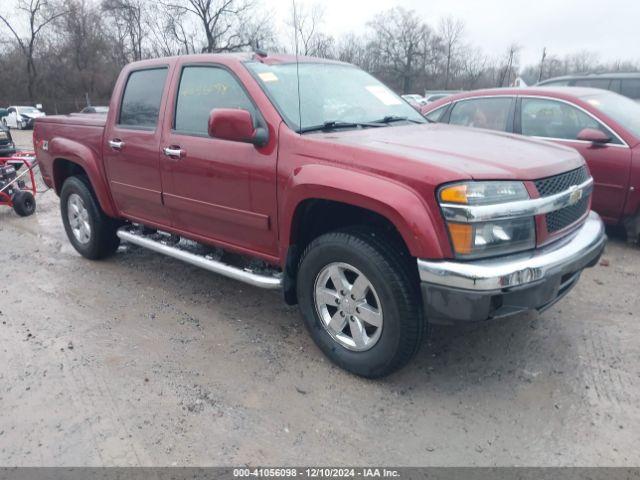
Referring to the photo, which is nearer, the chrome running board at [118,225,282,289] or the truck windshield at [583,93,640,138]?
the chrome running board at [118,225,282,289]

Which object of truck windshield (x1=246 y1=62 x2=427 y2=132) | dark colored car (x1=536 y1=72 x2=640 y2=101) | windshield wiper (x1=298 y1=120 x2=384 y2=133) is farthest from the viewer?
dark colored car (x1=536 y1=72 x2=640 y2=101)

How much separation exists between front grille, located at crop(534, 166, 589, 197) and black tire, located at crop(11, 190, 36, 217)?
707 centimetres

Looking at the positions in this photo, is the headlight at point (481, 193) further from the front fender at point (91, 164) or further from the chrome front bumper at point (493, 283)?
the front fender at point (91, 164)

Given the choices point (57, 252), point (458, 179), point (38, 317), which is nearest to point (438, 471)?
point (458, 179)

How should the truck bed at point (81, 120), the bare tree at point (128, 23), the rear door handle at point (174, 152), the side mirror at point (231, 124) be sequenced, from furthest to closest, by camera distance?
1. the bare tree at point (128, 23)
2. the truck bed at point (81, 120)
3. the rear door handle at point (174, 152)
4. the side mirror at point (231, 124)

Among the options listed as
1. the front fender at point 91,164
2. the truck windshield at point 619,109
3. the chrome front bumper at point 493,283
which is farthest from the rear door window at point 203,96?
the truck windshield at point 619,109

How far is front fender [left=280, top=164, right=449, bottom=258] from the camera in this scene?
258cm

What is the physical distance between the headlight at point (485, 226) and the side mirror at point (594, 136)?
3.12 m

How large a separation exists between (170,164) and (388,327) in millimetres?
2174

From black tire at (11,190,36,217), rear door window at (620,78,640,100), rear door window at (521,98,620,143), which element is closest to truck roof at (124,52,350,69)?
rear door window at (521,98,620,143)

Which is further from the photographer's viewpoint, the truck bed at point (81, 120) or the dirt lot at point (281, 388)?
the truck bed at point (81, 120)

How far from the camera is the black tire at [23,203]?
7288 millimetres

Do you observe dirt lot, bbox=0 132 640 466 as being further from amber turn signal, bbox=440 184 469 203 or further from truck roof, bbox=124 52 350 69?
truck roof, bbox=124 52 350 69

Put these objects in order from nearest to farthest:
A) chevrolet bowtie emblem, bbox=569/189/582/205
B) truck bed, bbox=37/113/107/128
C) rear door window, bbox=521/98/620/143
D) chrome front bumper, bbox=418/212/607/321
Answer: chrome front bumper, bbox=418/212/607/321, chevrolet bowtie emblem, bbox=569/189/582/205, truck bed, bbox=37/113/107/128, rear door window, bbox=521/98/620/143
